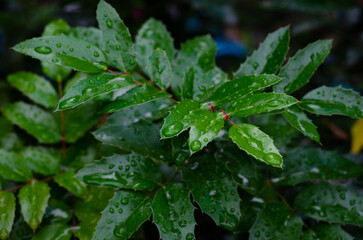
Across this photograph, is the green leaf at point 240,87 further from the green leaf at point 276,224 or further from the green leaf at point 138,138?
the green leaf at point 276,224

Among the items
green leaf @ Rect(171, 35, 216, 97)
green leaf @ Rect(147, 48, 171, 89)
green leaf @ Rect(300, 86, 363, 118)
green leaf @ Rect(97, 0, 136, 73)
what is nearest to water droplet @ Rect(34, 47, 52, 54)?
green leaf @ Rect(97, 0, 136, 73)

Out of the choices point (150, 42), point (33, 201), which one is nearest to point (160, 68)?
point (150, 42)

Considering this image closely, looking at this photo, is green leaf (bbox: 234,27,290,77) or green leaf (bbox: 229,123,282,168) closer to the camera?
green leaf (bbox: 229,123,282,168)

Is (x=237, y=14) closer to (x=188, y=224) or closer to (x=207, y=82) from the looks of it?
(x=207, y=82)

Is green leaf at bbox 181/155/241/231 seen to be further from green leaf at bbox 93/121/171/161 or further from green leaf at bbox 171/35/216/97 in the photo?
green leaf at bbox 171/35/216/97

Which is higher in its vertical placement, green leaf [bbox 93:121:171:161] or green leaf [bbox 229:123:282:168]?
green leaf [bbox 229:123:282:168]

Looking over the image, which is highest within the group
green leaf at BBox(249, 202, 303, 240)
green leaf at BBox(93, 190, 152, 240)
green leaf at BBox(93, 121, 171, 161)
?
green leaf at BBox(93, 121, 171, 161)
